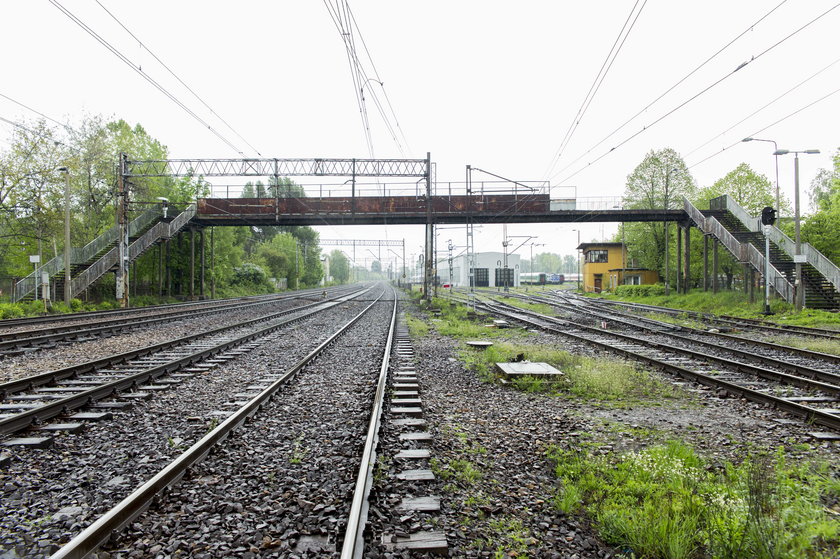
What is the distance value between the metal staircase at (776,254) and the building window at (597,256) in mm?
23182

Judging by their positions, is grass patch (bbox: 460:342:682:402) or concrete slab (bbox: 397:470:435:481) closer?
concrete slab (bbox: 397:470:435:481)

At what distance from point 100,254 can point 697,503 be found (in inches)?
1391

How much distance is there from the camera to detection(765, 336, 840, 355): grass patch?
496 inches

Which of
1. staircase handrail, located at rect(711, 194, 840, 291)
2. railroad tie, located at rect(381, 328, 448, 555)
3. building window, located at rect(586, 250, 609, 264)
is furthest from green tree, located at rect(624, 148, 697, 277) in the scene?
railroad tie, located at rect(381, 328, 448, 555)

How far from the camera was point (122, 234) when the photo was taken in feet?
87.1

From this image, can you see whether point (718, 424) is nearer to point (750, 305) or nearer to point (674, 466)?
point (674, 466)

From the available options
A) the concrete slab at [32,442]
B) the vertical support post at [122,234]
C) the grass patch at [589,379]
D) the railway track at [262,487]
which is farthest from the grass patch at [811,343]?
the vertical support post at [122,234]

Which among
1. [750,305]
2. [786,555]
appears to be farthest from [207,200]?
[786,555]

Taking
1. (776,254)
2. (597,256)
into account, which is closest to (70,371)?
(776,254)

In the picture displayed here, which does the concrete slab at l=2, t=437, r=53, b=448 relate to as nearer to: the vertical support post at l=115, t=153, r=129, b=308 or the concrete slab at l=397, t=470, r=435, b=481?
the concrete slab at l=397, t=470, r=435, b=481

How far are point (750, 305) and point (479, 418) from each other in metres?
24.9

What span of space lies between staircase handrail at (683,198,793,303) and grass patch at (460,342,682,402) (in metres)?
18.1

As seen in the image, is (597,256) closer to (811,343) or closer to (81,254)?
(811,343)

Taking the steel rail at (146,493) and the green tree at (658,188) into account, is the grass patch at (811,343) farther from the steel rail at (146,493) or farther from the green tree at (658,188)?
the green tree at (658,188)
